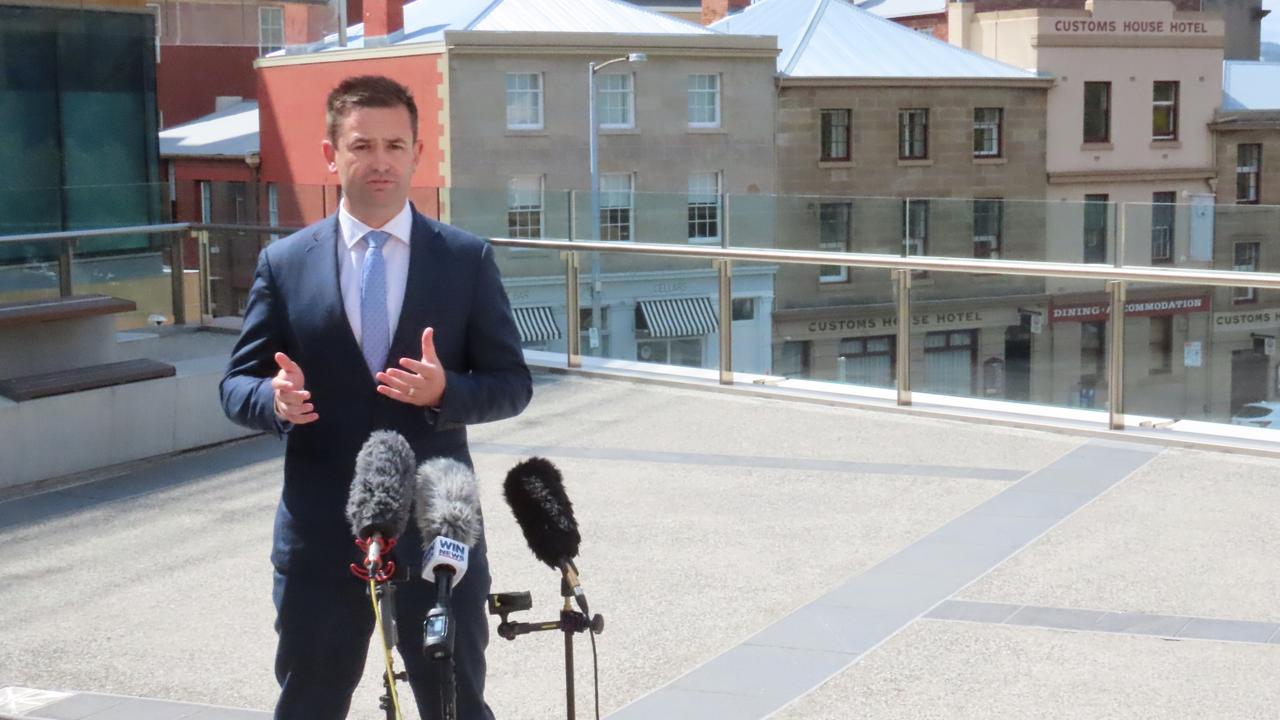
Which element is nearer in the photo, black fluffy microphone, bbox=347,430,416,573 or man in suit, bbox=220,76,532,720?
black fluffy microphone, bbox=347,430,416,573

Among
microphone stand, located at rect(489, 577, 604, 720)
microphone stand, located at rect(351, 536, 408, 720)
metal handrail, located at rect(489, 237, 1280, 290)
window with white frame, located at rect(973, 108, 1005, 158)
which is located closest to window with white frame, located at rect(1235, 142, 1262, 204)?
window with white frame, located at rect(973, 108, 1005, 158)

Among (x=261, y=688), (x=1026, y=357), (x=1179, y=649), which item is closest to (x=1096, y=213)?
(x=1026, y=357)

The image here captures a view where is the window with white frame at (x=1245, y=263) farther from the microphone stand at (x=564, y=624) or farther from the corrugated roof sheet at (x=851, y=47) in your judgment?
the corrugated roof sheet at (x=851, y=47)

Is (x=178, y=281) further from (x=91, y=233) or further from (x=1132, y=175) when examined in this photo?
(x=1132, y=175)

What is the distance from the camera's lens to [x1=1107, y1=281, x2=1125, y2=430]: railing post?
1082 centimetres

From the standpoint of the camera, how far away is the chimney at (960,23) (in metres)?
62.4

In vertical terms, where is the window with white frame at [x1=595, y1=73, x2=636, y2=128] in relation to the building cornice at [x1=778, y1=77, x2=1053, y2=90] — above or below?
below

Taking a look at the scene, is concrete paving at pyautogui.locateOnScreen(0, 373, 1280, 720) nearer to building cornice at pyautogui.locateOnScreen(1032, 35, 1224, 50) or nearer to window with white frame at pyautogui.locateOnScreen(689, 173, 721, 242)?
window with white frame at pyautogui.locateOnScreen(689, 173, 721, 242)

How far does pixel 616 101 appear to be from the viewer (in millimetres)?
50750

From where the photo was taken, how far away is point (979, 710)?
5.96m

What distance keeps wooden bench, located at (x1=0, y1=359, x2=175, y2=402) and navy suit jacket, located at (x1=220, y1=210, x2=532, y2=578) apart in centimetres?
643

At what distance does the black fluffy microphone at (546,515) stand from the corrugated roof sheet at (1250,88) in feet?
212

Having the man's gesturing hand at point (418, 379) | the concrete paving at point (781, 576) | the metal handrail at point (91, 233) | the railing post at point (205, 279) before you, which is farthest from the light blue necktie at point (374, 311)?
the railing post at point (205, 279)

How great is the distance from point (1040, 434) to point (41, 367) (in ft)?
20.6
